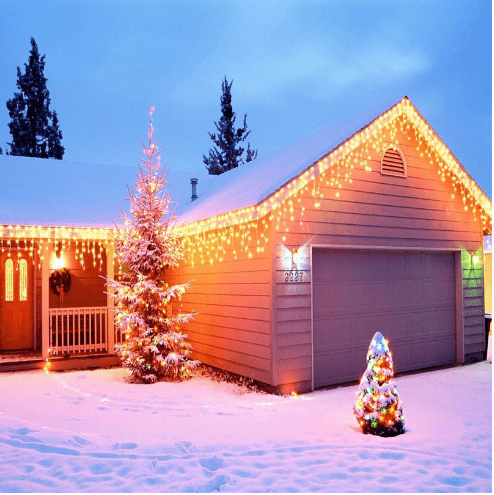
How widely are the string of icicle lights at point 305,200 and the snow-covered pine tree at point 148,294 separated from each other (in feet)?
3.09

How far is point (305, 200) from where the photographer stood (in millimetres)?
7859

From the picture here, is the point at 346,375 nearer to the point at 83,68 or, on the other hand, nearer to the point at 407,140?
the point at 407,140

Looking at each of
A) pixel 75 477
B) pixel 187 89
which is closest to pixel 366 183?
pixel 75 477

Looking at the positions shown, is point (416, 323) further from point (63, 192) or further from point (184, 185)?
point (63, 192)

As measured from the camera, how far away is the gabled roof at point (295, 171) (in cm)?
746

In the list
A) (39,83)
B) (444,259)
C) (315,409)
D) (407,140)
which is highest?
(39,83)

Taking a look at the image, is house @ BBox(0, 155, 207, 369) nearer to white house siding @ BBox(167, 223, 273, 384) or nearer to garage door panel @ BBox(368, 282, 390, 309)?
white house siding @ BBox(167, 223, 273, 384)

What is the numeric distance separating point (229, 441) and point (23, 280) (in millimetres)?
8012

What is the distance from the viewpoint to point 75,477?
13.8 feet

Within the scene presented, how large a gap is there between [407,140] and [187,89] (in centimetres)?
12800

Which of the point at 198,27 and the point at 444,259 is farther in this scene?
the point at 198,27

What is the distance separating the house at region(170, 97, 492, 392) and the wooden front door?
385cm

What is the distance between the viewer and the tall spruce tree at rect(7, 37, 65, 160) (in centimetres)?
2619

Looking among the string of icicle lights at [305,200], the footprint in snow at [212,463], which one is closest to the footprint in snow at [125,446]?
the footprint in snow at [212,463]
